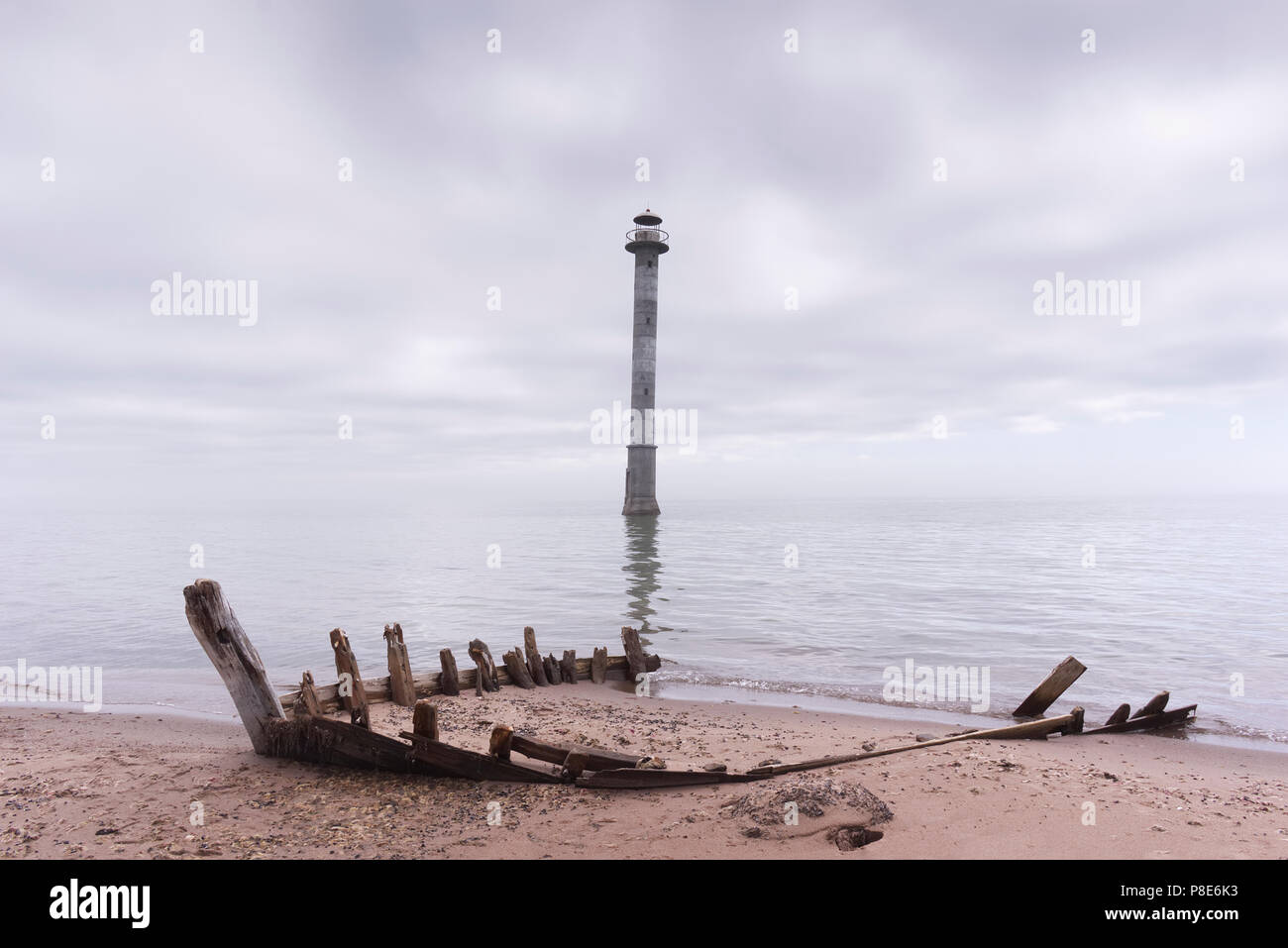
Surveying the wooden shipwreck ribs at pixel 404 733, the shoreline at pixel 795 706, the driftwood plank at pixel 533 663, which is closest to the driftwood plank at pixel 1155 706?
the wooden shipwreck ribs at pixel 404 733

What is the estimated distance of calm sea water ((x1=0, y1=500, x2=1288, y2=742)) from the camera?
1490 centimetres

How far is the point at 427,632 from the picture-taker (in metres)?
20.0

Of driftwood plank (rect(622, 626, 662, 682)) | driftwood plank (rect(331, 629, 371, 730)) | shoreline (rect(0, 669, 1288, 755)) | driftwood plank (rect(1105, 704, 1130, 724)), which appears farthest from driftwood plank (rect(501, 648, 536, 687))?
driftwood plank (rect(1105, 704, 1130, 724))

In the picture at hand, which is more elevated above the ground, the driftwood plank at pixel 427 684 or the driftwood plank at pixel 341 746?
the driftwood plank at pixel 341 746

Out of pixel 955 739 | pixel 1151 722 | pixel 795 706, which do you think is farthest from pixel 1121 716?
pixel 795 706

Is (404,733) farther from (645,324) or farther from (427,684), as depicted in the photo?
(645,324)

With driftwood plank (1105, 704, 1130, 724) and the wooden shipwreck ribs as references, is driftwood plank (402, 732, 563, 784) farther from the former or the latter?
driftwood plank (1105, 704, 1130, 724)

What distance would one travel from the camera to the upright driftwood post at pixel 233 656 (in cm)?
801

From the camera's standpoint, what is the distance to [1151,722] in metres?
10.6

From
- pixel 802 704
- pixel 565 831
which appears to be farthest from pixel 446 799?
pixel 802 704

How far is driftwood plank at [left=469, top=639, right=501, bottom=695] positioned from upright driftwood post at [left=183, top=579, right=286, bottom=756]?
12.9 ft

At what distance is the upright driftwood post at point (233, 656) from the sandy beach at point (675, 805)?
19.7 inches

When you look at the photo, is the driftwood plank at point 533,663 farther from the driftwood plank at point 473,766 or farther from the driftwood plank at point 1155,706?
the driftwood plank at point 1155,706
